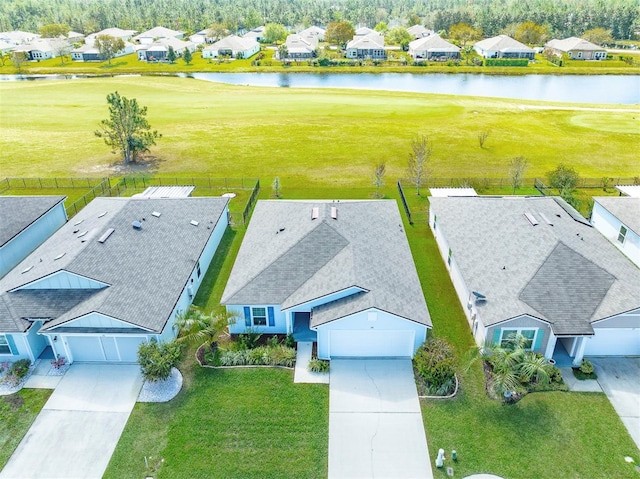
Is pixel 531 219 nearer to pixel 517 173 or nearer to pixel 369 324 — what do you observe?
pixel 369 324

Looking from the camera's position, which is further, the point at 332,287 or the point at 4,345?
the point at 332,287

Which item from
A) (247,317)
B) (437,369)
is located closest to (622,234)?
(437,369)

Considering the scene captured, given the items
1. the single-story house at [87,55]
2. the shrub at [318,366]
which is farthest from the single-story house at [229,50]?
the shrub at [318,366]

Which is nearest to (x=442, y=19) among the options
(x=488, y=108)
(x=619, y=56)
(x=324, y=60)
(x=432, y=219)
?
(x=619, y=56)

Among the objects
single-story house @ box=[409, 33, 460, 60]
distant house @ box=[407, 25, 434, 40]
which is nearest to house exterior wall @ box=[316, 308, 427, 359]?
single-story house @ box=[409, 33, 460, 60]

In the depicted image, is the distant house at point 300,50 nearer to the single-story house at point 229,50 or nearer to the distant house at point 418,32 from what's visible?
the single-story house at point 229,50

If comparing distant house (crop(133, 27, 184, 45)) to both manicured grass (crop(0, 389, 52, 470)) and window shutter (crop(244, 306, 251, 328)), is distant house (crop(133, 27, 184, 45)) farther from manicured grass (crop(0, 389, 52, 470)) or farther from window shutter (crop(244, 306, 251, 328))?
manicured grass (crop(0, 389, 52, 470))
